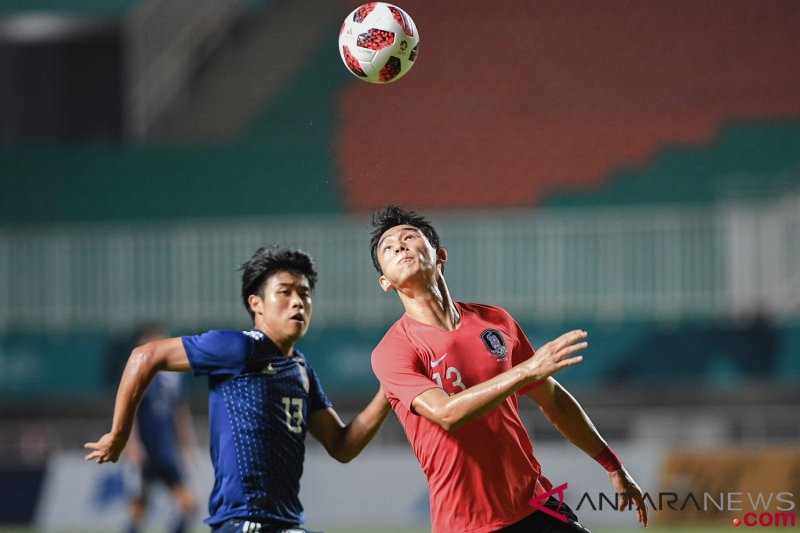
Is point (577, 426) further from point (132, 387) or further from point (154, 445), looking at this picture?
point (154, 445)

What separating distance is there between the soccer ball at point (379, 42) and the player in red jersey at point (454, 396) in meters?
1.27

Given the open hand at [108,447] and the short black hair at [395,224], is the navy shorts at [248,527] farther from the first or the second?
the short black hair at [395,224]

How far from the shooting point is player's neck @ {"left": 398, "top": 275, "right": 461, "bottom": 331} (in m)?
4.60

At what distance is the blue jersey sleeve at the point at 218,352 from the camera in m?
5.10

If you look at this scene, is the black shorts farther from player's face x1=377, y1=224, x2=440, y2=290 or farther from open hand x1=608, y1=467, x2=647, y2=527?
player's face x1=377, y1=224, x2=440, y2=290

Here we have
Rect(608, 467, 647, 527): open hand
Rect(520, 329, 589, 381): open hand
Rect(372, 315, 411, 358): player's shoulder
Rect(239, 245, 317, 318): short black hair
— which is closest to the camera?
Rect(520, 329, 589, 381): open hand

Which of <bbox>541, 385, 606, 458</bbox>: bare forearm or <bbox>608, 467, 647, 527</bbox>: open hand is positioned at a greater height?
<bbox>541, 385, 606, 458</bbox>: bare forearm

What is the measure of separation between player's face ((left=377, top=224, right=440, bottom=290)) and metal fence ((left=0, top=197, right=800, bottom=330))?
9227 millimetres

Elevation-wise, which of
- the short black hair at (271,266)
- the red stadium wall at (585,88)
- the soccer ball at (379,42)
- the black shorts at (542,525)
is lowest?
the black shorts at (542,525)

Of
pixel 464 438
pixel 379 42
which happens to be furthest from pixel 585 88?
pixel 464 438

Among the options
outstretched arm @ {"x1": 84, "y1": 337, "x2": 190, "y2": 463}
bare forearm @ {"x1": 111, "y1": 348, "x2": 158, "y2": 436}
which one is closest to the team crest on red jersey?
outstretched arm @ {"x1": 84, "y1": 337, "x2": 190, "y2": 463}

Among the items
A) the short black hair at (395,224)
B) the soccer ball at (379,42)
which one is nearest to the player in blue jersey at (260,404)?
the short black hair at (395,224)

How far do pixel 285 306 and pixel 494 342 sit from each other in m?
1.10

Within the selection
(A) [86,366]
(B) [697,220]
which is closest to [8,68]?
(A) [86,366]
